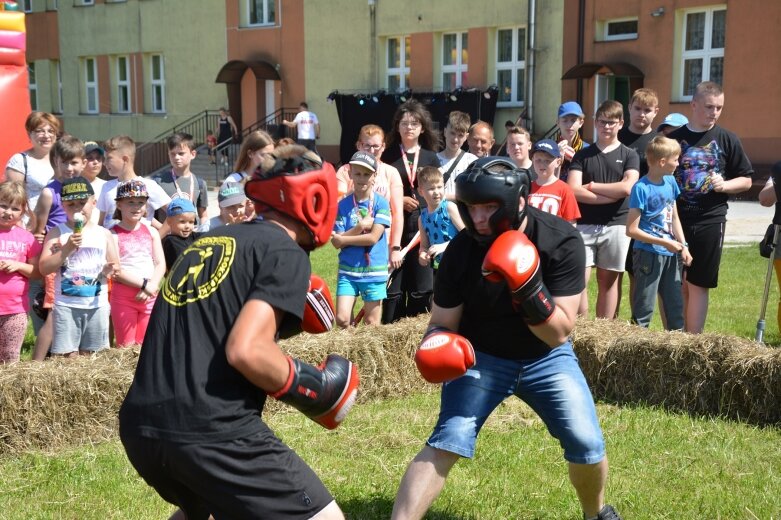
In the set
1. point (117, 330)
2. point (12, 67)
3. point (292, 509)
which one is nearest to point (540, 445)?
point (292, 509)

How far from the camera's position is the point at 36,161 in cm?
803

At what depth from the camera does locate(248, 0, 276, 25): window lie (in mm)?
30000

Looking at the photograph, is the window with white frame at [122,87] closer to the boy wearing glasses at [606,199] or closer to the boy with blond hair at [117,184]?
the boy with blond hair at [117,184]

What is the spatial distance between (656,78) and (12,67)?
15.7 metres

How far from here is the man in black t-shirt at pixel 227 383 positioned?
114 inches

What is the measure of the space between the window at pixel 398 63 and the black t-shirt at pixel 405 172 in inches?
748

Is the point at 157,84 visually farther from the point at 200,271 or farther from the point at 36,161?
the point at 200,271

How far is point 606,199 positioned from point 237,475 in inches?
210

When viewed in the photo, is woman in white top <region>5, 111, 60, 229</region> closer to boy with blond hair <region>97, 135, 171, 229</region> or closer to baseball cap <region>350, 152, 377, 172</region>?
boy with blond hair <region>97, 135, 171, 229</region>

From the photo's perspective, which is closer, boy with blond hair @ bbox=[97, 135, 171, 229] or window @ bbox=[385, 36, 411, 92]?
boy with blond hair @ bbox=[97, 135, 171, 229]

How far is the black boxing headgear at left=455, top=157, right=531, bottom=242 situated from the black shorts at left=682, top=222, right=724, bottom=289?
4065 mm

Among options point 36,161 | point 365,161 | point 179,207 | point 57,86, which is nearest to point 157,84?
point 57,86

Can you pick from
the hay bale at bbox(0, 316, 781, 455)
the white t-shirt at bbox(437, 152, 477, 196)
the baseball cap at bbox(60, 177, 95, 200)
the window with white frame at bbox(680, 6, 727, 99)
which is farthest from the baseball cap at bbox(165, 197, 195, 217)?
the window with white frame at bbox(680, 6, 727, 99)

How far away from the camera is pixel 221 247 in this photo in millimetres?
3008
